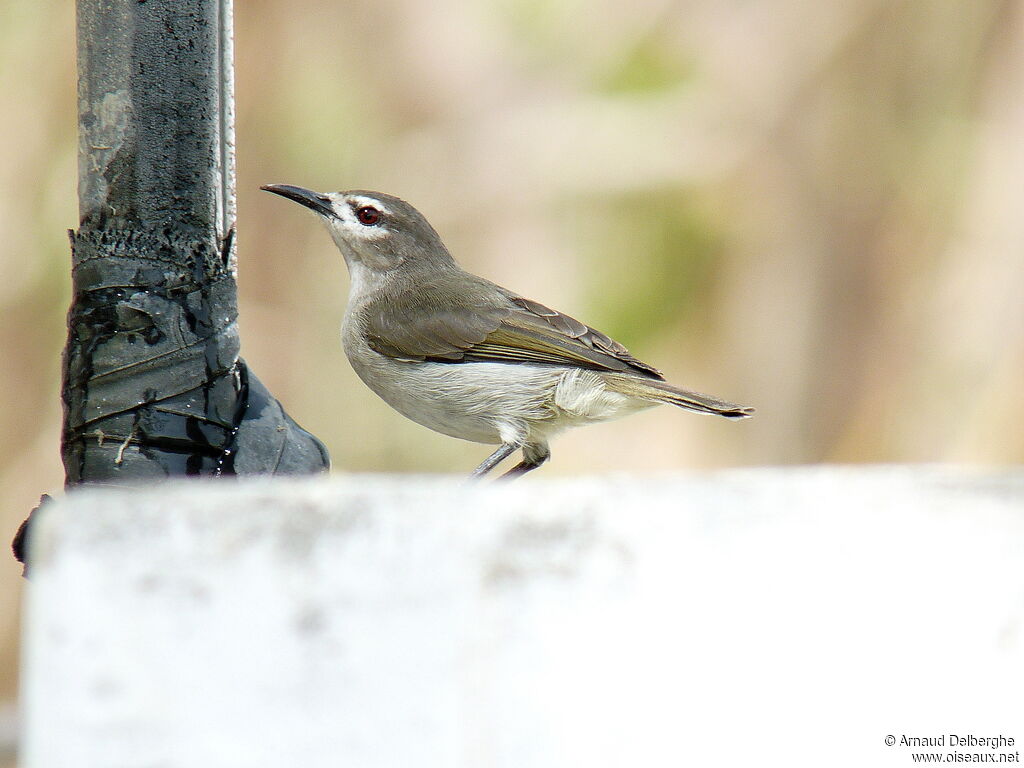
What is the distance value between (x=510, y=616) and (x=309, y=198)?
12.7ft

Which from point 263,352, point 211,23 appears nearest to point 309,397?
point 263,352

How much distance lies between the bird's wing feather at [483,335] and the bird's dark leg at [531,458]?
0.38 meters

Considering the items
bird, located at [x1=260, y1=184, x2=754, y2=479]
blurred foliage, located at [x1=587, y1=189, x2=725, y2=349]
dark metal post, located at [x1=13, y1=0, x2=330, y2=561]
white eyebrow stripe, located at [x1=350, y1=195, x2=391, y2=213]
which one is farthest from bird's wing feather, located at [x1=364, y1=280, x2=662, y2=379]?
blurred foliage, located at [x1=587, y1=189, x2=725, y2=349]

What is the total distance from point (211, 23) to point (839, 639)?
2.37 meters

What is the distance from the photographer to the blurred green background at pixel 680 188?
8.27 m

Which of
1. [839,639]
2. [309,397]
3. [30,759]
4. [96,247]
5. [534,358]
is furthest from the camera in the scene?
[309,397]

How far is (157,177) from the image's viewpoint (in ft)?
11.1

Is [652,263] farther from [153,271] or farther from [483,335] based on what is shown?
[153,271]

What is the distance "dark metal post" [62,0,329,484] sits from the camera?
Answer: 321 cm

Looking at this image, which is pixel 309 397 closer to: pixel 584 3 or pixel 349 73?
pixel 349 73

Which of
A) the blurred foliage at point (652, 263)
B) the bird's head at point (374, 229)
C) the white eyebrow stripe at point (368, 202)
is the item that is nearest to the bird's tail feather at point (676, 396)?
the bird's head at point (374, 229)

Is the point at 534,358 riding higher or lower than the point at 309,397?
lower
